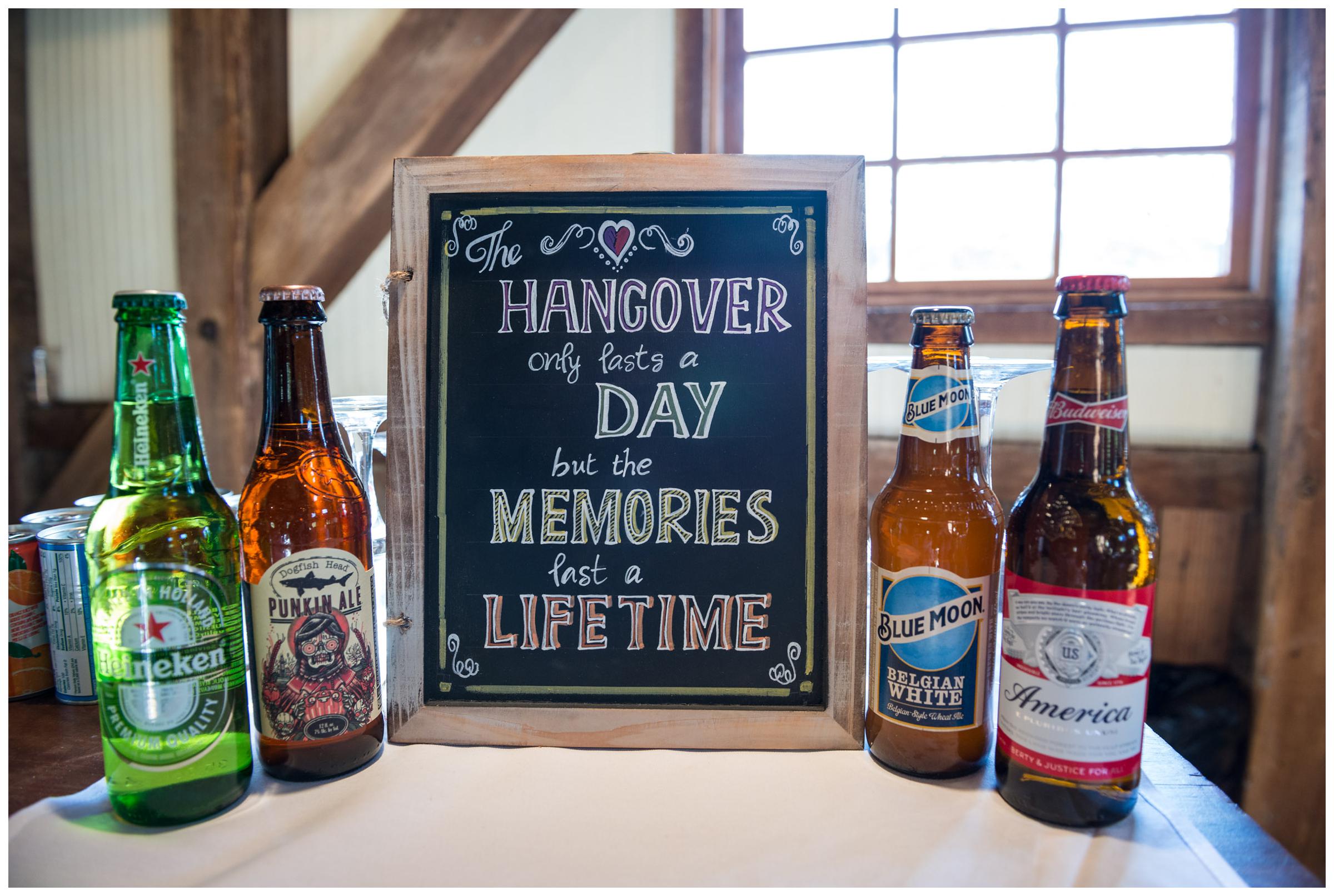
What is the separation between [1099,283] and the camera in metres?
0.57

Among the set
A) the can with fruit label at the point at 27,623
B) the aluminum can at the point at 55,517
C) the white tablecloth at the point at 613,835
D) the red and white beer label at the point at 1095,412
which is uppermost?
the red and white beer label at the point at 1095,412

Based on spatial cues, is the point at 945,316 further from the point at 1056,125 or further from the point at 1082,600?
the point at 1056,125

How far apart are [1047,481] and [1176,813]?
297mm

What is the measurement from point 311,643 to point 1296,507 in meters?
2.20

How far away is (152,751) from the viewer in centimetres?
57

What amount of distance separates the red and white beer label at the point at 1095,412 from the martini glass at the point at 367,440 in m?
0.71

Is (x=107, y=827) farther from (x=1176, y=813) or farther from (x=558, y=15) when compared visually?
(x=558, y=15)

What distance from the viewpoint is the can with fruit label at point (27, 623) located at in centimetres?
75

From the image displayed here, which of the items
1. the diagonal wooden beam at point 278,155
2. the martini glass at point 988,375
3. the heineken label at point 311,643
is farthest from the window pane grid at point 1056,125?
the heineken label at point 311,643

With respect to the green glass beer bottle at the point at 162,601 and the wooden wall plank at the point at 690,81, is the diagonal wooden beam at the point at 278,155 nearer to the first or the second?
the wooden wall plank at the point at 690,81

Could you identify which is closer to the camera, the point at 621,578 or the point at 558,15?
the point at 621,578

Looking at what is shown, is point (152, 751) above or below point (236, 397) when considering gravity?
below

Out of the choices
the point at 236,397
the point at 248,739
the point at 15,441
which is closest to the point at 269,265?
the point at 236,397

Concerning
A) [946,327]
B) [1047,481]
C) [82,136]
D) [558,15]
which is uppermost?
[558,15]
